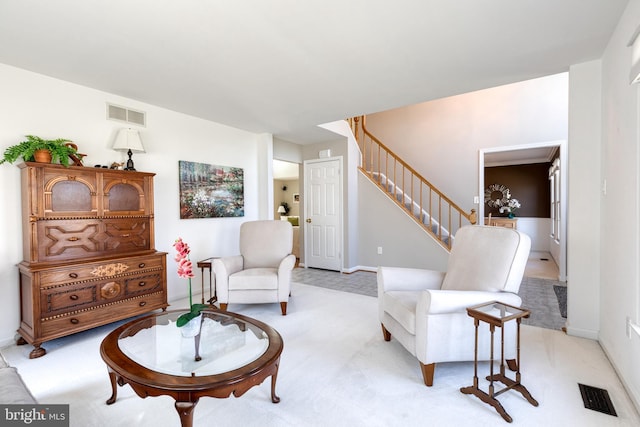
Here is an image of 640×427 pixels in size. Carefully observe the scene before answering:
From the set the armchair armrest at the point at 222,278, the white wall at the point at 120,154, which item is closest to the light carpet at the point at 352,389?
the armchair armrest at the point at 222,278

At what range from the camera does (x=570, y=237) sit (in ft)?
9.07

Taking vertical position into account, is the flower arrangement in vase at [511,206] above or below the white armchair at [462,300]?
above

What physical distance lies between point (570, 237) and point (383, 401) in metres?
2.33

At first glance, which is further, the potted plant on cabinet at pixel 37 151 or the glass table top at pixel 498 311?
the potted plant on cabinet at pixel 37 151

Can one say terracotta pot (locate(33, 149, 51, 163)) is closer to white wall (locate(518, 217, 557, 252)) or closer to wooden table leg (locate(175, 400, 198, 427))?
wooden table leg (locate(175, 400, 198, 427))

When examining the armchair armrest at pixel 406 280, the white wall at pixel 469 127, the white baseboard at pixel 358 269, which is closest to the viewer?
the armchair armrest at pixel 406 280

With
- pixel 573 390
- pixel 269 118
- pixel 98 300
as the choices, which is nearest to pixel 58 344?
pixel 98 300

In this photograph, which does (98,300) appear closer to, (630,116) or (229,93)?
(229,93)

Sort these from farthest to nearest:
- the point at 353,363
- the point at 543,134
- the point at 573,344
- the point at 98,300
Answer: the point at 543,134
the point at 98,300
the point at 573,344
the point at 353,363

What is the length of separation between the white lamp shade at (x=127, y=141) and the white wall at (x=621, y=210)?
4.11 m

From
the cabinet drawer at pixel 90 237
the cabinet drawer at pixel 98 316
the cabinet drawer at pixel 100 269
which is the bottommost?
the cabinet drawer at pixel 98 316

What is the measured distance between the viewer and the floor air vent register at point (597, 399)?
174cm

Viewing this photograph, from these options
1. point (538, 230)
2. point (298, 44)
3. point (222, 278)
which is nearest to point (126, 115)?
point (222, 278)

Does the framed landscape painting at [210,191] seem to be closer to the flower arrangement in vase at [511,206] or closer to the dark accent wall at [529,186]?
the flower arrangement in vase at [511,206]
